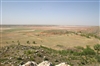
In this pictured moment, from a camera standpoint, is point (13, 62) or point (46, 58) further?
point (46, 58)

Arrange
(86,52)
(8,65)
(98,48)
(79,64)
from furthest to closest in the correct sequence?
(98,48) → (86,52) → (79,64) → (8,65)

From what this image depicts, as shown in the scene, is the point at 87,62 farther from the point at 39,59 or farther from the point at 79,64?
the point at 39,59

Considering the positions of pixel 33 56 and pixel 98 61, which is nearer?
pixel 33 56

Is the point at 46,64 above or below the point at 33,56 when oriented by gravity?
above

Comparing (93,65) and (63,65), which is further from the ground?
(63,65)

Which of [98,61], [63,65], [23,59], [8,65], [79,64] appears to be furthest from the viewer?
[98,61]

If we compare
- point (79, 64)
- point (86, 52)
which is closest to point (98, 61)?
point (79, 64)

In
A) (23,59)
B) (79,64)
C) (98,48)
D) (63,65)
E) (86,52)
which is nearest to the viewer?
(63,65)

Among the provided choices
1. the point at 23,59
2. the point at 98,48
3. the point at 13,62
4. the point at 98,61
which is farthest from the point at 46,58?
the point at 98,48

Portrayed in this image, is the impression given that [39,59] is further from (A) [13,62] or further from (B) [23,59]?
(A) [13,62]
